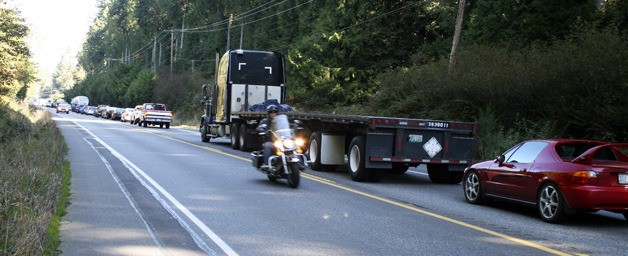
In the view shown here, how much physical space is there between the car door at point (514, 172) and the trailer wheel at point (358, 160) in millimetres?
3535

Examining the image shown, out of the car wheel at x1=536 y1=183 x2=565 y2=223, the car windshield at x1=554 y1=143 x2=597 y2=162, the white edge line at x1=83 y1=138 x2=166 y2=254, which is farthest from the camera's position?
the car windshield at x1=554 y1=143 x2=597 y2=162

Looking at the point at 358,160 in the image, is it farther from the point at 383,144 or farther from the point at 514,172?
the point at 514,172

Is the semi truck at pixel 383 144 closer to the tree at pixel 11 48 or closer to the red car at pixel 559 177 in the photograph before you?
the red car at pixel 559 177

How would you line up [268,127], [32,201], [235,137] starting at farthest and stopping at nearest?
[235,137] < [268,127] < [32,201]

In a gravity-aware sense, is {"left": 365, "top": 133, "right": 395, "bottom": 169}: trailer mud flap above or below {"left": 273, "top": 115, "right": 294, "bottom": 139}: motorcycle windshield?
below

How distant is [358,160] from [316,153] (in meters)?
2.67

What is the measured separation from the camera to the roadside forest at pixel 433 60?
19938mm

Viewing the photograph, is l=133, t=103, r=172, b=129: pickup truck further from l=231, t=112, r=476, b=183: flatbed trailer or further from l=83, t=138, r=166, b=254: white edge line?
l=231, t=112, r=476, b=183: flatbed trailer

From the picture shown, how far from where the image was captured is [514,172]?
10.9 meters

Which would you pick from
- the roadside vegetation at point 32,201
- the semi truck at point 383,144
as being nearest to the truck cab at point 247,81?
the semi truck at point 383,144

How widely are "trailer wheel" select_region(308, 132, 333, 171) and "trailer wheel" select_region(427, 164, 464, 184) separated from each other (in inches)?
113

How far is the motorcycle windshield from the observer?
1356 centimetres

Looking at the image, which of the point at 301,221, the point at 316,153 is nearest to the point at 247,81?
the point at 316,153

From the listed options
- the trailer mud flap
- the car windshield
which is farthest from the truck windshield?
the car windshield
